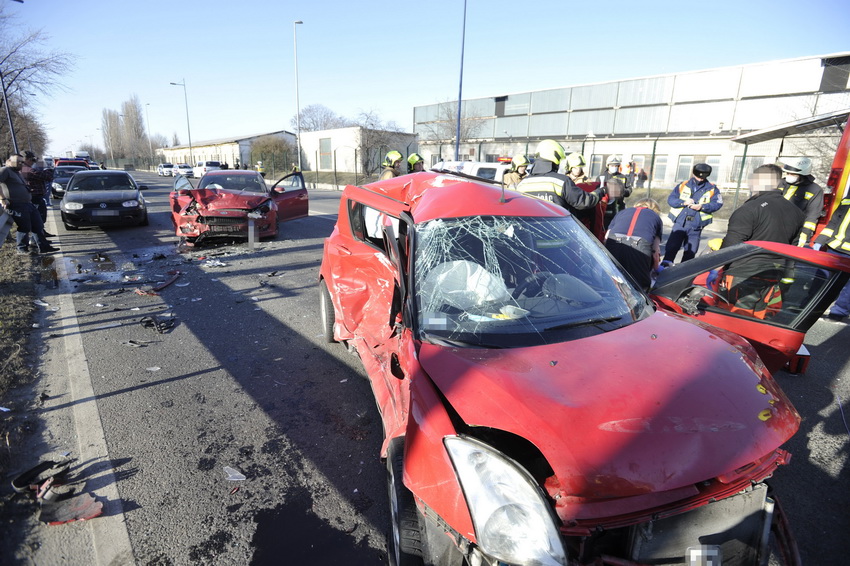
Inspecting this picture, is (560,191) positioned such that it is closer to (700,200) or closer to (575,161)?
Answer: (575,161)

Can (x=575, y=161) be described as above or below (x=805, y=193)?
above

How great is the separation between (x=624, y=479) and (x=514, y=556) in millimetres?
441

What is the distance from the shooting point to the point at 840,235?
18.1 ft

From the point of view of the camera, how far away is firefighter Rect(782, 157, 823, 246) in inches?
222

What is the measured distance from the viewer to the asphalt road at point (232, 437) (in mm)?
2277

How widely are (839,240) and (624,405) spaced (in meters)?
5.96

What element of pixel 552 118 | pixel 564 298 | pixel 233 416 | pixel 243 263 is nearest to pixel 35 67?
pixel 243 263

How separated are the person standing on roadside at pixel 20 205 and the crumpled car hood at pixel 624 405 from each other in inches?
382

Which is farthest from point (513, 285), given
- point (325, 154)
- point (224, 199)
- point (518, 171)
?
point (325, 154)

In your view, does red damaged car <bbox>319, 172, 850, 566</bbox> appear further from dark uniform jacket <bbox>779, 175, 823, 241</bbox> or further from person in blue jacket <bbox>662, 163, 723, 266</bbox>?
person in blue jacket <bbox>662, 163, 723, 266</bbox>

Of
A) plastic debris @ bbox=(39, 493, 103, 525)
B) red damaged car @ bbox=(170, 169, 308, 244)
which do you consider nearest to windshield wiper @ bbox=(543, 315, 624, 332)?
plastic debris @ bbox=(39, 493, 103, 525)

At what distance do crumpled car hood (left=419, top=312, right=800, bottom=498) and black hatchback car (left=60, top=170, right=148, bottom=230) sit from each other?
38.0ft

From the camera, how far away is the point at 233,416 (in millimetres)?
3381

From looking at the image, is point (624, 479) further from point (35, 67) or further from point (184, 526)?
point (35, 67)
